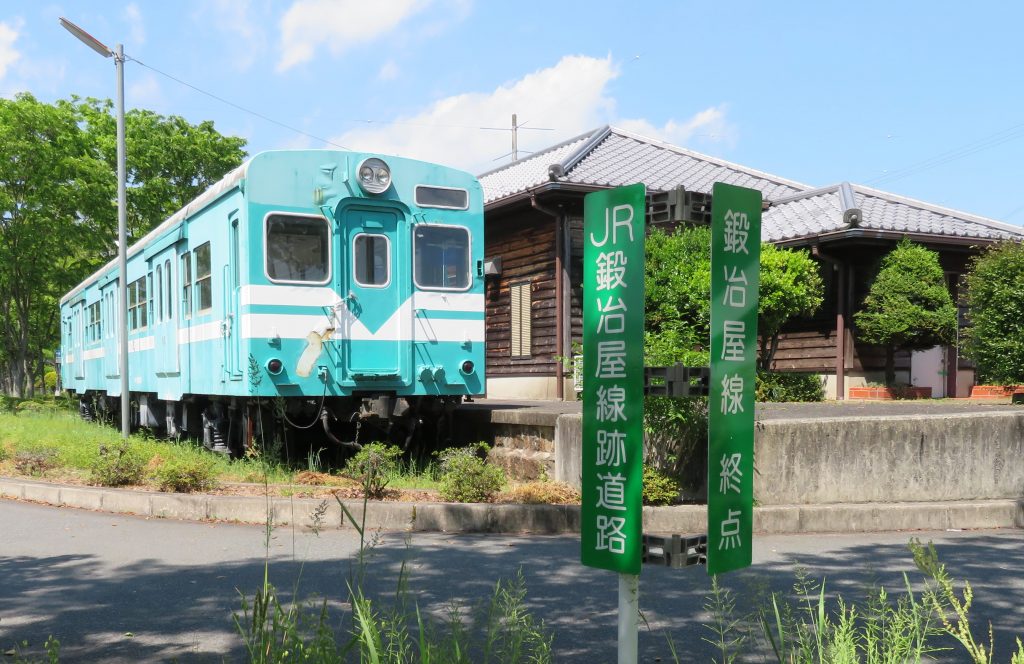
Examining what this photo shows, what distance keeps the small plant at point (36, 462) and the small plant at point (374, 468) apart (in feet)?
12.9

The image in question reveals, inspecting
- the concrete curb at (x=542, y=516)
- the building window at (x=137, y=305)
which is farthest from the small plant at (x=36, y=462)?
→ the building window at (x=137, y=305)

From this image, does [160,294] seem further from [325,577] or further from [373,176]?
[325,577]

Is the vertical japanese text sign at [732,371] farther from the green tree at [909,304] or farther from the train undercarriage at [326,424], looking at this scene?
the green tree at [909,304]

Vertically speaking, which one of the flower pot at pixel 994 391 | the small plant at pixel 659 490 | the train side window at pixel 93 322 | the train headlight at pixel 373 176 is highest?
the train headlight at pixel 373 176

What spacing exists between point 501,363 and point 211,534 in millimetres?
12669

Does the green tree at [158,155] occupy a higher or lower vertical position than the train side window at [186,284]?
higher

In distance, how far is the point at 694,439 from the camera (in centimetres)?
785

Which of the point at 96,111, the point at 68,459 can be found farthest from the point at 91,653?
the point at 96,111

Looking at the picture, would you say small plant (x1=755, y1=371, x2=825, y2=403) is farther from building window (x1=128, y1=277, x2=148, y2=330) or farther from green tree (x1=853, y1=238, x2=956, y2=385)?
building window (x1=128, y1=277, x2=148, y2=330)

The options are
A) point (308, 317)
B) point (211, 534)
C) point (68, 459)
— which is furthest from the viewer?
point (68, 459)

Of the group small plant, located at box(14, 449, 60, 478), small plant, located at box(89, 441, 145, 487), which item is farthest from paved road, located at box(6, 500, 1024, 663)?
small plant, located at box(14, 449, 60, 478)

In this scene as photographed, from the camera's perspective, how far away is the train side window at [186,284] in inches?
444

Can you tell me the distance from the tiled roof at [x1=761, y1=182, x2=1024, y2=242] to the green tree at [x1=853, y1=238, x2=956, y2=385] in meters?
0.58

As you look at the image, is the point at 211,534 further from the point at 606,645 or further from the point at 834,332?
the point at 834,332
